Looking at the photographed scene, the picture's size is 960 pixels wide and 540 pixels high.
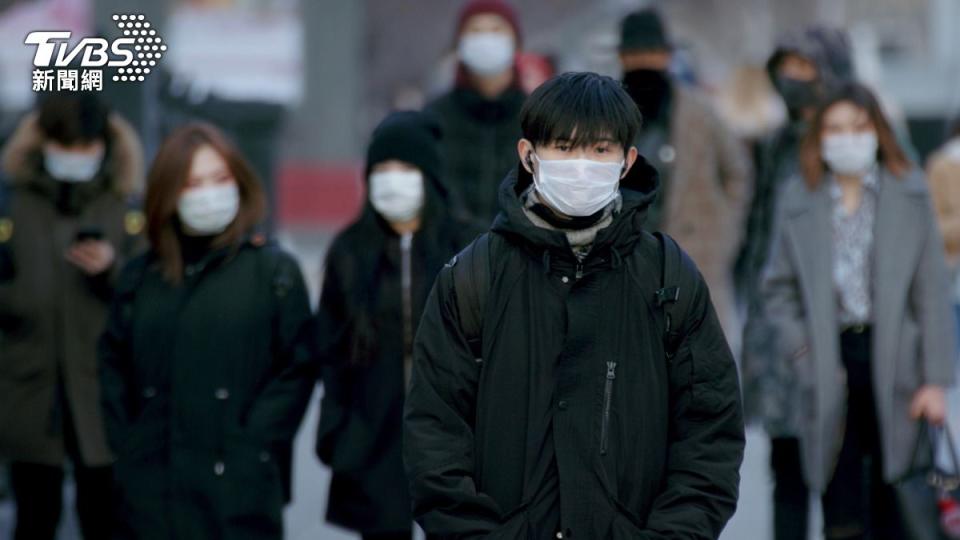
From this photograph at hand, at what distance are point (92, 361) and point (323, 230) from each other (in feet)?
55.7

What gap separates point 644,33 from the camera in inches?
294

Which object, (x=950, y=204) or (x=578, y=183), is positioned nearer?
(x=578, y=183)

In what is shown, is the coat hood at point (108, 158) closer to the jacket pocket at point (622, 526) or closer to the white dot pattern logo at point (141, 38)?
the white dot pattern logo at point (141, 38)

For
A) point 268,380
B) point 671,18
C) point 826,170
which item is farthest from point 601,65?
point 671,18

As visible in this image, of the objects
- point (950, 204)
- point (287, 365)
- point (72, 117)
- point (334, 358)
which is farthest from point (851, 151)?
point (72, 117)

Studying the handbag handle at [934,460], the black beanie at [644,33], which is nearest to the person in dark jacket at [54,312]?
the black beanie at [644,33]

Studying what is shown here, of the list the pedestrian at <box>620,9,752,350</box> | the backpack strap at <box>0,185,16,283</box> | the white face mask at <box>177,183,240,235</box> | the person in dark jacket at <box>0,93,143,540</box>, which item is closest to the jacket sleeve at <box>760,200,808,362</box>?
the pedestrian at <box>620,9,752,350</box>

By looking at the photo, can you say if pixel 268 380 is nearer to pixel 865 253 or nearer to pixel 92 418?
pixel 92 418

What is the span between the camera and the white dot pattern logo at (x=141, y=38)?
21.6 feet

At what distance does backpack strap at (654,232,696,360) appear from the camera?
4066mm

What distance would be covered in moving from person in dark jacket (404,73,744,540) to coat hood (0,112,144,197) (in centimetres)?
316

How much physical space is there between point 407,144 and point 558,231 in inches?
79.3

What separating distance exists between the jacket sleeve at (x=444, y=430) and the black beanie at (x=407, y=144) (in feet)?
6.16

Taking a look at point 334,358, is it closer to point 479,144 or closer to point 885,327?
point 885,327
